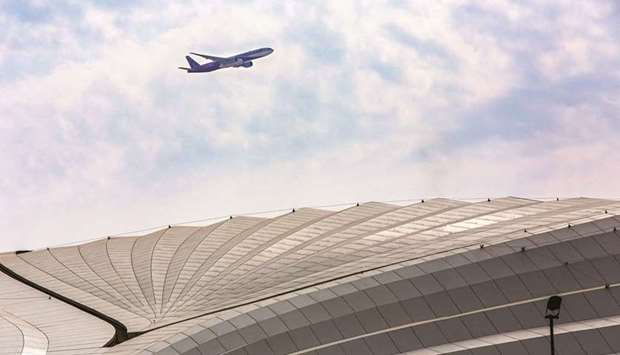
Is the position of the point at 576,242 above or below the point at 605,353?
above

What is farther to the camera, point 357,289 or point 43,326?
point 43,326

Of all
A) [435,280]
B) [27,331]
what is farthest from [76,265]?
[435,280]

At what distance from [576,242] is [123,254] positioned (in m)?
50.8

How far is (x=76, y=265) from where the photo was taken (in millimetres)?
125875

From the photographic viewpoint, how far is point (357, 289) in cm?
9088

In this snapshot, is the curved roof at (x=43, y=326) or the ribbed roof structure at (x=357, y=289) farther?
the curved roof at (x=43, y=326)

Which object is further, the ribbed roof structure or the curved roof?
the curved roof

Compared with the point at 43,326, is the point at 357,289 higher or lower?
higher

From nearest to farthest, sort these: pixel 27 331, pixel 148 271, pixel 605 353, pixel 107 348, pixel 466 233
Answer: pixel 605 353 < pixel 107 348 < pixel 27 331 < pixel 466 233 < pixel 148 271

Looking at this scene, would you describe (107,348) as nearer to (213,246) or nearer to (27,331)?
(27,331)

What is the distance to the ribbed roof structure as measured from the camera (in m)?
85.6

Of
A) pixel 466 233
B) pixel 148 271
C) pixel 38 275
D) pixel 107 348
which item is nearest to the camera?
pixel 107 348

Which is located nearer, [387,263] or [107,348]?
[107,348]

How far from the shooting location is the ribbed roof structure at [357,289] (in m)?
85.6
